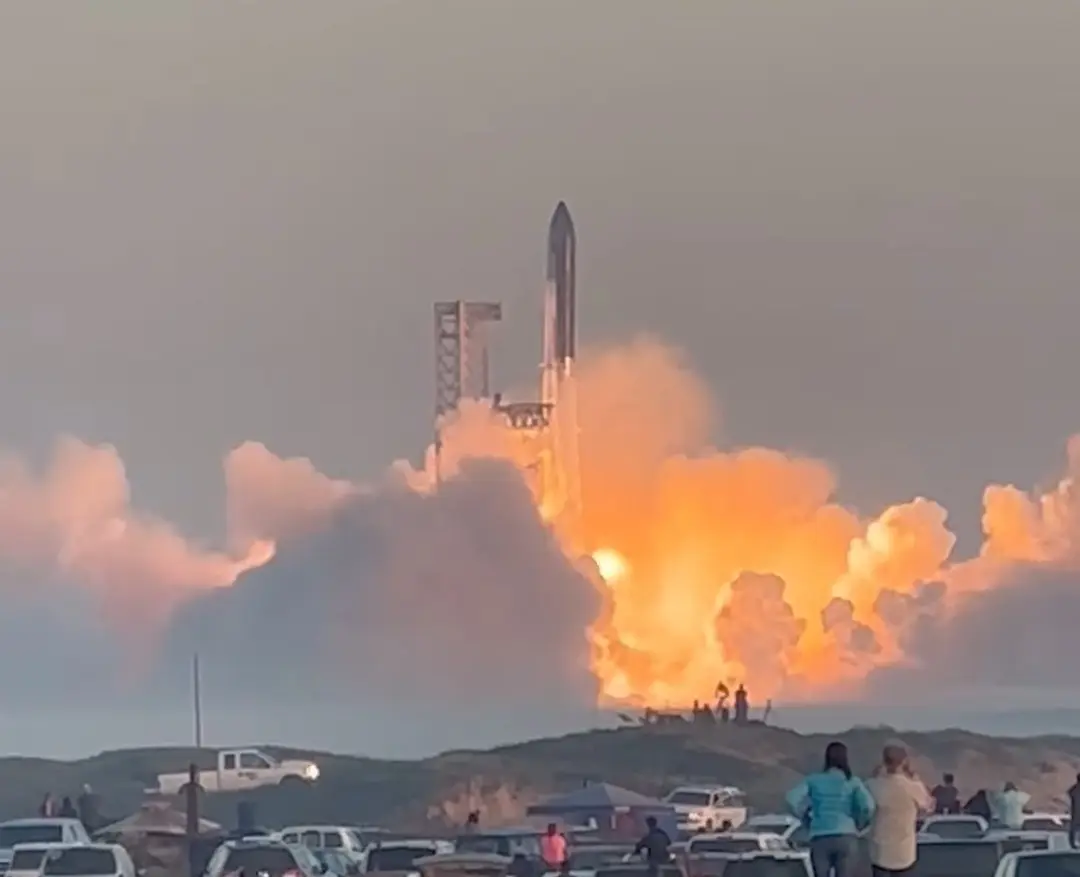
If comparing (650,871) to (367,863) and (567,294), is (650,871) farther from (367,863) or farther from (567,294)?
(567,294)

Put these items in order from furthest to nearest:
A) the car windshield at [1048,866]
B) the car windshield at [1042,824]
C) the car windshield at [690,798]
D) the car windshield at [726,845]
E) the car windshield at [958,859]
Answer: the car windshield at [690,798] < the car windshield at [1042,824] < the car windshield at [726,845] < the car windshield at [958,859] < the car windshield at [1048,866]

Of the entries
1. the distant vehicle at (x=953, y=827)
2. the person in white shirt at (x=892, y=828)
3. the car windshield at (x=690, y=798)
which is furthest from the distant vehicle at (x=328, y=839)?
the person in white shirt at (x=892, y=828)

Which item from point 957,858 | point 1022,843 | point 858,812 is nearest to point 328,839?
point 1022,843

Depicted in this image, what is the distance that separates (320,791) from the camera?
117m

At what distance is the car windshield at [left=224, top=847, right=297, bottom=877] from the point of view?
45.5 metres

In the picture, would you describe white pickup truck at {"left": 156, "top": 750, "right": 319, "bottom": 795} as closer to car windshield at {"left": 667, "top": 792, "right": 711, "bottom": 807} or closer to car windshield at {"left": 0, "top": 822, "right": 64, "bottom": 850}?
car windshield at {"left": 667, "top": 792, "right": 711, "bottom": 807}

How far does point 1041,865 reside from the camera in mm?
33469

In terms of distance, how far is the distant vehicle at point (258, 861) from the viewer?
4525 cm

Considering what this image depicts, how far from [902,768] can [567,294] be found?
7439cm

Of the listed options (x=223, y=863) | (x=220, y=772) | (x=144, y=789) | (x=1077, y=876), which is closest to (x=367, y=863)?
(x=223, y=863)

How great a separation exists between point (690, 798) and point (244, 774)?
1816 cm

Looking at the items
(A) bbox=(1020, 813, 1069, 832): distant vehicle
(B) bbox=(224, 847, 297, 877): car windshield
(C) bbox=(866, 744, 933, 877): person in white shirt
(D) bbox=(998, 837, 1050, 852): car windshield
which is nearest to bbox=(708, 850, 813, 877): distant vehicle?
(D) bbox=(998, 837, 1050, 852): car windshield

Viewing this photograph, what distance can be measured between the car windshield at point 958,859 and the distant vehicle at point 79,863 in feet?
48.7

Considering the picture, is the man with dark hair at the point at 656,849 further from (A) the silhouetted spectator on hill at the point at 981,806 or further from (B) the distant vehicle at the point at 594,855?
(A) the silhouetted spectator on hill at the point at 981,806
